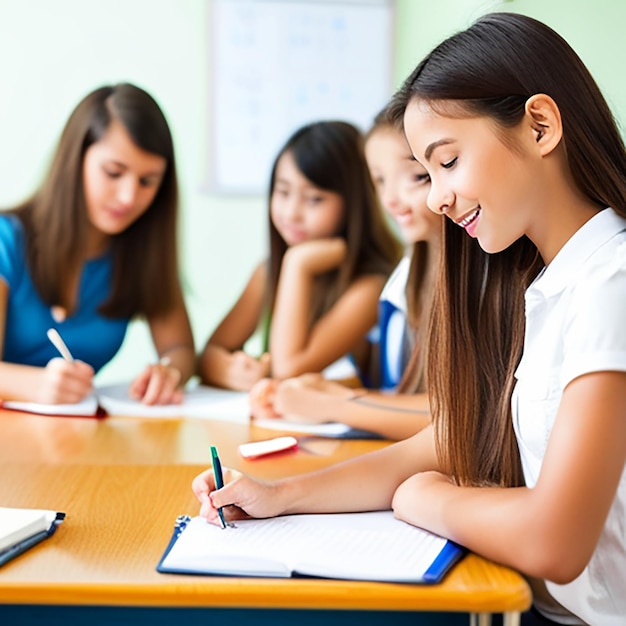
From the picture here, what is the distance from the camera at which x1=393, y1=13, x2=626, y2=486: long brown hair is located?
3.09 ft

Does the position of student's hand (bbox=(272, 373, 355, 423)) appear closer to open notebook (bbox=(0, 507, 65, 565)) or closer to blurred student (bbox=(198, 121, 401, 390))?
blurred student (bbox=(198, 121, 401, 390))

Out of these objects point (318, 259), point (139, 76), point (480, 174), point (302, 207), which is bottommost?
point (318, 259)

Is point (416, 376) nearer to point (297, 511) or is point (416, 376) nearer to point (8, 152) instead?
point (297, 511)

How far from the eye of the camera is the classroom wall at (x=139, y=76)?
320cm

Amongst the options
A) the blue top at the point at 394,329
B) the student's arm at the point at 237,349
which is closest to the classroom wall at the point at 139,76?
the student's arm at the point at 237,349

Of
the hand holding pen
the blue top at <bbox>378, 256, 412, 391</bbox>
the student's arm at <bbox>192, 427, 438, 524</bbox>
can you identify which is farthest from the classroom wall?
the student's arm at <bbox>192, 427, 438, 524</bbox>

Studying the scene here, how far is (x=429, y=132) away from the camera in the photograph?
38.7 inches

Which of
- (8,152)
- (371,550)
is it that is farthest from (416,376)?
(8,152)

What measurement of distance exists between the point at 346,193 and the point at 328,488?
45.4 inches

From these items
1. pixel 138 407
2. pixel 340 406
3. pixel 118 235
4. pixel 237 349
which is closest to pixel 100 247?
pixel 118 235

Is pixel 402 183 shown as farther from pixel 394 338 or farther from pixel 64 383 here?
pixel 64 383

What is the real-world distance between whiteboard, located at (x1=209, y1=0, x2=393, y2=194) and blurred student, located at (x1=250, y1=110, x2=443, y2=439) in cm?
154

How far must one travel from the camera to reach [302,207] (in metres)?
2.10

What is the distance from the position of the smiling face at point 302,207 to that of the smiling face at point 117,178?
30cm
